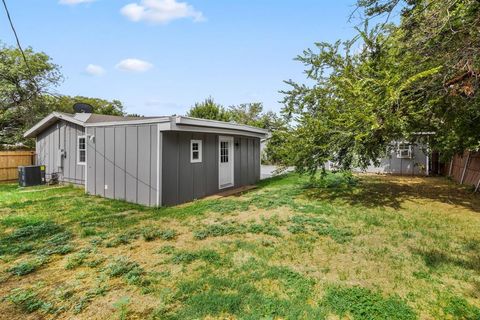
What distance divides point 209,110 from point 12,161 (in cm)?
1238

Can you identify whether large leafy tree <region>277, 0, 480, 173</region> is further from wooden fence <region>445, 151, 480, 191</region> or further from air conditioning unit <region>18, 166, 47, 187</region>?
air conditioning unit <region>18, 166, 47, 187</region>

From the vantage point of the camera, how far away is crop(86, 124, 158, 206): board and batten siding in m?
7.00

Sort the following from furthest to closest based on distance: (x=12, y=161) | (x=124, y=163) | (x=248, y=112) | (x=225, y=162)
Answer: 1. (x=248, y=112)
2. (x=12, y=161)
3. (x=225, y=162)
4. (x=124, y=163)

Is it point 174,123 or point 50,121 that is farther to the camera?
point 50,121

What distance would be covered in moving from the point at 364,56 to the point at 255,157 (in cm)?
615

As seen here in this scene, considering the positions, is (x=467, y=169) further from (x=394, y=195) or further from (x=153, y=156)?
(x=153, y=156)

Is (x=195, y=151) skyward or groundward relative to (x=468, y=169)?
skyward

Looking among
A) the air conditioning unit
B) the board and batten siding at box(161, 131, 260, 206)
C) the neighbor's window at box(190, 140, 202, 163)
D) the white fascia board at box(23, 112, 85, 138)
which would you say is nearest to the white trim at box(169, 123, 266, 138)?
the board and batten siding at box(161, 131, 260, 206)

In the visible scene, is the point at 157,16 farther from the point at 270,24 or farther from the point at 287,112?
the point at 287,112

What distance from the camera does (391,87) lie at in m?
5.06

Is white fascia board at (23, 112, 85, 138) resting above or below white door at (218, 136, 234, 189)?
above

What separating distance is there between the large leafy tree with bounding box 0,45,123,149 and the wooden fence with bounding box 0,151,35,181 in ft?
16.9

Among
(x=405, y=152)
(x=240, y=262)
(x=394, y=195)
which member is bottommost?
(x=240, y=262)

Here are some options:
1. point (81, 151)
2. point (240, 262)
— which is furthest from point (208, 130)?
point (81, 151)
